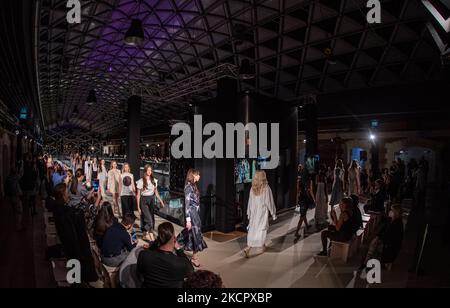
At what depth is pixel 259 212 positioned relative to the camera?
19.7ft

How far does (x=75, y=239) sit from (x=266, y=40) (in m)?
14.1

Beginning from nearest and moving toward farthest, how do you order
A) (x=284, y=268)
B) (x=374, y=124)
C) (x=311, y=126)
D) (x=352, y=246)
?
(x=284, y=268) → (x=352, y=246) → (x=311, y=126) → (x=374, y=124)

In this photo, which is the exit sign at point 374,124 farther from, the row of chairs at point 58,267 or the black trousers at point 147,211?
the row of chairs at point 58,267

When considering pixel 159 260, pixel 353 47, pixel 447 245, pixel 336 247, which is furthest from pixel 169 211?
pixel 353 47

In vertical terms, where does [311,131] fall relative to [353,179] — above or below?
above

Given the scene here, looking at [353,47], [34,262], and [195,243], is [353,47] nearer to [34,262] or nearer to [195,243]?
[195,243]

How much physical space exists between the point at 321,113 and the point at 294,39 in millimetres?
5509

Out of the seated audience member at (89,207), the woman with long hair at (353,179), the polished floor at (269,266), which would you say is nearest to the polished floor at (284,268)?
the polished floor at (269,266)

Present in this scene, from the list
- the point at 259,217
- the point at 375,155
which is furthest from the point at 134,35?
the point at 375,155

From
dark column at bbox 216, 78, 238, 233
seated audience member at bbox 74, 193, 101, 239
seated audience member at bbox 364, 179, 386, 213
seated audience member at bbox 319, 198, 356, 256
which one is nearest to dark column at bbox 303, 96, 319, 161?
seated audience member at bbox 364, 179, 386, 213

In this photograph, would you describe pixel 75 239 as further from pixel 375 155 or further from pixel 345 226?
pixel 375 155

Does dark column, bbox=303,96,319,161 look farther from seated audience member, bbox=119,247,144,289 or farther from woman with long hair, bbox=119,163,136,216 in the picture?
seated audience member, bbox=119,247,144,289

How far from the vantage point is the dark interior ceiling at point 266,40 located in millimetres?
12250

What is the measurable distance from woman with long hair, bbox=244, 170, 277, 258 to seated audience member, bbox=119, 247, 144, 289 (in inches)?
131
